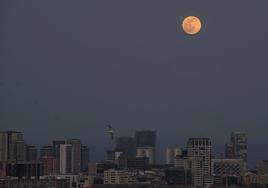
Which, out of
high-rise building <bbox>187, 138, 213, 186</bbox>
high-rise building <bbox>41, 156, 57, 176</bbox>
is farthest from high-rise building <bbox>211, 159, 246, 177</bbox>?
high-rise building <bbox>41, 156, 57, 176</bbox>

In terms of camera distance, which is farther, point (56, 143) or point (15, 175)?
point (56, 143)

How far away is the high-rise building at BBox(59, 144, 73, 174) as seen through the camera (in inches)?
1999

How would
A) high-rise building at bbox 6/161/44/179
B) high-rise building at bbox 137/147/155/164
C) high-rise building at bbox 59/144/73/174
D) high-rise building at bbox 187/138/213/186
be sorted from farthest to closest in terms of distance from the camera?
1. high-rise building at bbox 137/147/155/164
2. high-rise building at bbox 59/144/73/174
3. high-rise building at bbox 187/138/213/186
4. high-rise building at bbox 6/161/44/179

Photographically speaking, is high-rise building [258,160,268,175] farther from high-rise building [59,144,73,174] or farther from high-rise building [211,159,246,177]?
high-rise building [59,144,73,174]

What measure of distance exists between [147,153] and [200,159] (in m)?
7.23

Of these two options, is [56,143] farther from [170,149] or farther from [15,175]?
[15,175]

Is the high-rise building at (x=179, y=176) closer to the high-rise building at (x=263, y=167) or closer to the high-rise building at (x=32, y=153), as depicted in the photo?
the high-rise building at (x=263, y=167)

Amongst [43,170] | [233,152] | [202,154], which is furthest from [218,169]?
[43,170]

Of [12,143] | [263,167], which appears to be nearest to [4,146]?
[12,143]

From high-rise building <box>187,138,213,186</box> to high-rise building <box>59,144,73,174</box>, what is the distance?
6.21 metres

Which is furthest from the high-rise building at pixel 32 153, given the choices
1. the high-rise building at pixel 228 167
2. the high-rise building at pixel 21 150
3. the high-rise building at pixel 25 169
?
the high-rise building at pixel 228 167

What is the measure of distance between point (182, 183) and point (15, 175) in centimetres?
776

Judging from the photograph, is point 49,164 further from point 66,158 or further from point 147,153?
point 147,153

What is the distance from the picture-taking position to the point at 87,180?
42062 mm
